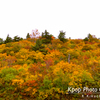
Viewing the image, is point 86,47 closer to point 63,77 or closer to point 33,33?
point 63,77

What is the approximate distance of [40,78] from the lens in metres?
8.21

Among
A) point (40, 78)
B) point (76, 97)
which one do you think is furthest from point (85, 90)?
point (40, 78)

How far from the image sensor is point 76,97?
7.82m

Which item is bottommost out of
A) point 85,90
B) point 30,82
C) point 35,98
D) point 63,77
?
point 35,98

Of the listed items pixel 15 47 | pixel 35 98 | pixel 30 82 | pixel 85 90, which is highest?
→ pixel 15 47

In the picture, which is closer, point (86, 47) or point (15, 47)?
point (15, 47)

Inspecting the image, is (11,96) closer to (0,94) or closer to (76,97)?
(0,94)

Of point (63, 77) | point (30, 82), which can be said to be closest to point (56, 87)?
point (63, 77)

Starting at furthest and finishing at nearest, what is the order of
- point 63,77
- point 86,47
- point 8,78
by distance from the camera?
1. point 86,47
2. point 8,78
3. point 63,77

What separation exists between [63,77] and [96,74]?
3.37m

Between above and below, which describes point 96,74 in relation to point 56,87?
above

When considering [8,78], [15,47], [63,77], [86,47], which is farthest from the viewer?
[86,47]

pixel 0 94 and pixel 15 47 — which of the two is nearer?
pixel 0 94

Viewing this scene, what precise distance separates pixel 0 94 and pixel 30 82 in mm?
2703
